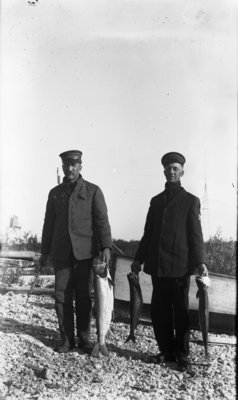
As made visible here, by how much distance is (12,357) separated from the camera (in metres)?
4.75

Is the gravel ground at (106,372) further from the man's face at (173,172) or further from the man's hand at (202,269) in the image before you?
the man's face at (173,172)

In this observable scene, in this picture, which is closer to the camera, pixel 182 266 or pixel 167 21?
pixel 182 266

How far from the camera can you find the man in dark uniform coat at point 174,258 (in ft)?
15.0

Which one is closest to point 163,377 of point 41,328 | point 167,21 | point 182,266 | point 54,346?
point 182,266

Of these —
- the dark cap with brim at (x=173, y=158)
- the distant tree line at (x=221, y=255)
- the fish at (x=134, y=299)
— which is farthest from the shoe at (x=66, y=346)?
the distant tree line at (x=221, y=255)

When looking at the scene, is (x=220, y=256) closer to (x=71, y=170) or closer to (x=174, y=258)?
(x=174, y=258)

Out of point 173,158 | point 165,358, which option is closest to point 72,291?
point 165,358

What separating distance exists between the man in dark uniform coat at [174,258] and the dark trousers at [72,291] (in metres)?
0.78

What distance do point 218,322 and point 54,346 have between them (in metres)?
2.62

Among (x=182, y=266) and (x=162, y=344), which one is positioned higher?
(x=182, y=266)

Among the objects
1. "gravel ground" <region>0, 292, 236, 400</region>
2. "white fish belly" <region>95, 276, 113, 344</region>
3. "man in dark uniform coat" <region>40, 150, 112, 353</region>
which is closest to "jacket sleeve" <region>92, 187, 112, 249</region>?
"man in dark uniform coat" <region>40, 150, 112, 353</region>

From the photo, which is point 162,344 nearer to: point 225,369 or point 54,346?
point 225,369

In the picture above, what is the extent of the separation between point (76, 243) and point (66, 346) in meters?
1.24

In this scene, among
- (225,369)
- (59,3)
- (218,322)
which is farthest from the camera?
(218,322)
